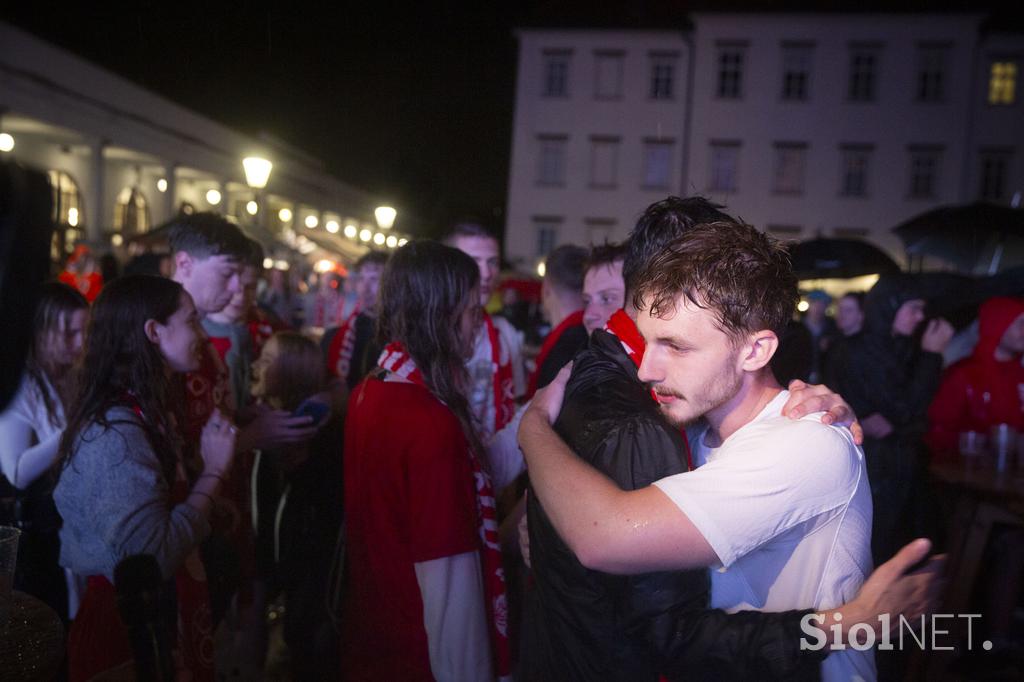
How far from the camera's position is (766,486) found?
1.37 meters

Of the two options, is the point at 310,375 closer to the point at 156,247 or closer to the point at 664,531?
the point at 664,531

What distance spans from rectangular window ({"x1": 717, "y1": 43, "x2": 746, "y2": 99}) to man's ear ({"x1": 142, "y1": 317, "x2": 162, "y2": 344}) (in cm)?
3211

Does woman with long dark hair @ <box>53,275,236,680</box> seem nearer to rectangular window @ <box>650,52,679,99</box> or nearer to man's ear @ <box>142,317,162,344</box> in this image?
man's ear @ <box>142,317,162,344</box>

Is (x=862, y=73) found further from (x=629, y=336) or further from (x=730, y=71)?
(x=629, y=336)

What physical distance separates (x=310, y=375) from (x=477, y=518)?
6.15 feet

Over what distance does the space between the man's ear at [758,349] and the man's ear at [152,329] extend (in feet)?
6.57

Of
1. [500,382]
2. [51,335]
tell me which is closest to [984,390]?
[500,382]

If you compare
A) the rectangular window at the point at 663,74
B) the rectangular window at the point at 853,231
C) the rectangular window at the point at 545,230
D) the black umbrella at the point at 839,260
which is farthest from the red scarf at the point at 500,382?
the rectangular window at the point at 663,74

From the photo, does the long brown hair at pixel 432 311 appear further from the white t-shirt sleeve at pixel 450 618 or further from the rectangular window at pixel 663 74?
the rectangular window at pixel 663 74

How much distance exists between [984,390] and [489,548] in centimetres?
448

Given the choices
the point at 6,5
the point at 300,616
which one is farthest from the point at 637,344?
the point at 6,5

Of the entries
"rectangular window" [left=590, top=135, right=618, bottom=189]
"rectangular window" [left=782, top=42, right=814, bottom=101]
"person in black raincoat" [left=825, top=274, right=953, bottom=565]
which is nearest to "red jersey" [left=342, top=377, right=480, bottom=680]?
"person in black raincoat" [left=825, top=274, right=953, bottom=565]

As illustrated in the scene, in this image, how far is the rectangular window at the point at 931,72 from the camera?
29.2 m

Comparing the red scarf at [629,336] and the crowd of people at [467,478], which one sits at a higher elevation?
the red scarf at [629,336]
